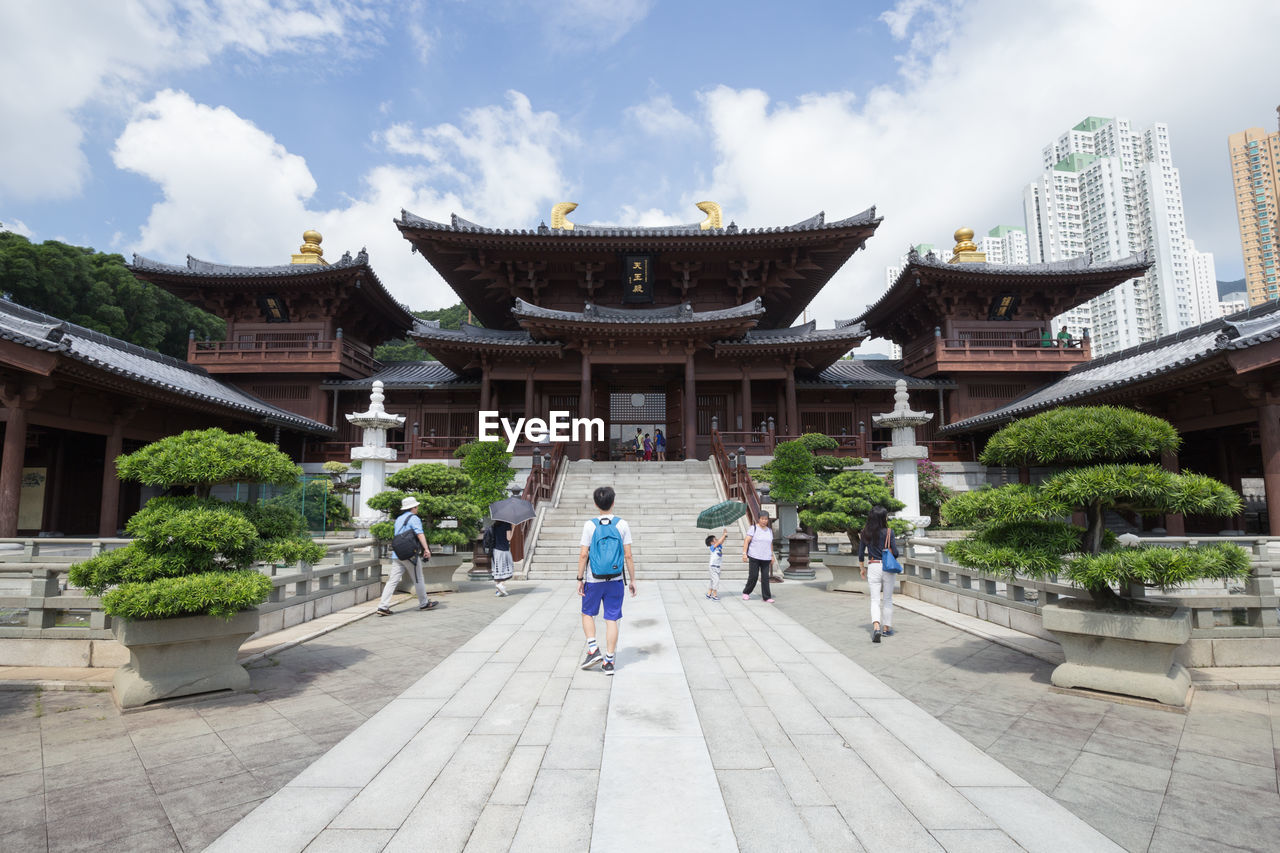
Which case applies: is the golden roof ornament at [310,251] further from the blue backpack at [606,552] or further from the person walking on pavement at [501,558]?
the blue backpack at [606,552]

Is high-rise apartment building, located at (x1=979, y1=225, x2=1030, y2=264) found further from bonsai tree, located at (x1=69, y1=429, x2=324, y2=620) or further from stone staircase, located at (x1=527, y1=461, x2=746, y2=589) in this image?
bonsai tree, located at (x1=69, y1=429, x2=324, y2=620)

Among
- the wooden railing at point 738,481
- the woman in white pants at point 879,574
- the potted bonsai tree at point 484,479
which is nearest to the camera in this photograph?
the woman in white pants at point 879,574

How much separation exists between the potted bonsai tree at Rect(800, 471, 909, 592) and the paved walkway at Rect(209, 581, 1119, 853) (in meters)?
5.48

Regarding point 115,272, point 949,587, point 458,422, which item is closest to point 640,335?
point 458,422

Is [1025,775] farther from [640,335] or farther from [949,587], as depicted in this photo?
[640,335]

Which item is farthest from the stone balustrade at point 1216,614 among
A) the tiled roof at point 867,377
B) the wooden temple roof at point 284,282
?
the wooden temple roof at point 284,282

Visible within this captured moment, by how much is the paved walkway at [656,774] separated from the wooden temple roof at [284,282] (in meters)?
20.2

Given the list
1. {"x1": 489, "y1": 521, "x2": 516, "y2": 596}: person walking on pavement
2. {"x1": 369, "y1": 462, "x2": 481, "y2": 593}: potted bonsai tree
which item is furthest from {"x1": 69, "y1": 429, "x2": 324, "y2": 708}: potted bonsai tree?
{"x1": 369, "y1": 462, "x2": 481, "y2": 593}: potted bonsai tree

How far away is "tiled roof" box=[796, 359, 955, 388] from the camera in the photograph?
22.9m

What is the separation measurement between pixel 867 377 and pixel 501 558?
1794 cm

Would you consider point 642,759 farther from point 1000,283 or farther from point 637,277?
point 1000,283

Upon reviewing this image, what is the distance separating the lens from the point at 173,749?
3877 mm

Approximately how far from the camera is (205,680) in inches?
196

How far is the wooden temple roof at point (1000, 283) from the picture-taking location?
2216 cm
